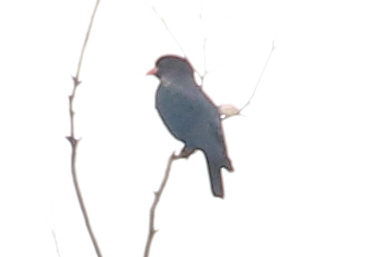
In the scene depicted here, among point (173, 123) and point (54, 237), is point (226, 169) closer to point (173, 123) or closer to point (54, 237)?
point (173, 123)

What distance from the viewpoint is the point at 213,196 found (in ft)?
13.6

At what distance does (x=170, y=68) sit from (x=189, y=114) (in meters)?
0.41

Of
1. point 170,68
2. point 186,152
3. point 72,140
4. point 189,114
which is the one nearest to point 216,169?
point 186,152

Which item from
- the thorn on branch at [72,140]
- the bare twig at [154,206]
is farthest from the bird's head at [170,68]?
the thorn on branch at [72,140]

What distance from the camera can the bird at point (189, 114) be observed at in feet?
14.5

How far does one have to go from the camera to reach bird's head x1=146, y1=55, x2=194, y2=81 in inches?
194

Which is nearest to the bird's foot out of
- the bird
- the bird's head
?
the bird

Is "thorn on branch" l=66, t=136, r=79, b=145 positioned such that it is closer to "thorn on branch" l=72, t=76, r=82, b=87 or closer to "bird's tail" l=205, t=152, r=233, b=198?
"thorn on branch" l=72, t=76, r=82, b=87

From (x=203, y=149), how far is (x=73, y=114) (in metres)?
1.28

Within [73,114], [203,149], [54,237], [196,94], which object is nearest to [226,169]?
[203,149]

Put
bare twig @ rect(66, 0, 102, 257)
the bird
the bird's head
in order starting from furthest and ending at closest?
1. the bird's head
2. the bird
3. bare twig @ rect(66, 0, 102, 257)

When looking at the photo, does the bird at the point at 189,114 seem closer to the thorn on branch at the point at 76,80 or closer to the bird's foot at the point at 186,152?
the bird's foot at the point at 186,152

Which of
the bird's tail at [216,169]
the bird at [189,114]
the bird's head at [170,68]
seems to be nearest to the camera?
the bird's tail at [216,169]

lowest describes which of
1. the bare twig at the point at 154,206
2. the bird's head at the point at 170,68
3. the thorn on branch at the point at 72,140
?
the bare twig at the point at 154,206
